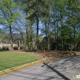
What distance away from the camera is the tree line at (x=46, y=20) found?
27.9 meters

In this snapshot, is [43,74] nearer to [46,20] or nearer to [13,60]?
[13,60]

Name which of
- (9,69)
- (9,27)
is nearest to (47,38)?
(9,27)

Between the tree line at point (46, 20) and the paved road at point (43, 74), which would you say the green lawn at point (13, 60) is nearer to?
the paved road at point (43, 74)

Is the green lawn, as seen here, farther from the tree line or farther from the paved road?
the tree line

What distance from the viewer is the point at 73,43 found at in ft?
101

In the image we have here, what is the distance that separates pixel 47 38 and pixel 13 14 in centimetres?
766

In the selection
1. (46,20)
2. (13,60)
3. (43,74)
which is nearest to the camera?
(43,74)

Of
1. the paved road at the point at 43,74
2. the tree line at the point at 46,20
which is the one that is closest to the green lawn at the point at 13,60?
the paved road at the point at 43,74

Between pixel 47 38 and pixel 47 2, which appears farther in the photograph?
pixel 47 38

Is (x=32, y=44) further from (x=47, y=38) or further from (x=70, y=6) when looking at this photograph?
(x=70, y=6)

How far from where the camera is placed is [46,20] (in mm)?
28766

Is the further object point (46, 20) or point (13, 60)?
point (46, 20)

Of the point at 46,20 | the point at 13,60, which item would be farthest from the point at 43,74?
the point at 46,20

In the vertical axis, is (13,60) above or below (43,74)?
above
